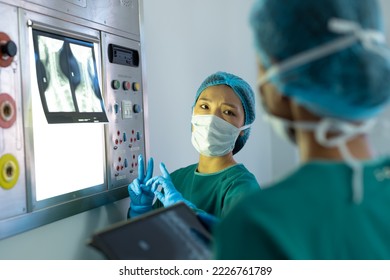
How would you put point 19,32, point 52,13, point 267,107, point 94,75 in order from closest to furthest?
point 267,107 < point 19,32 < point 52,13 < point 94,75

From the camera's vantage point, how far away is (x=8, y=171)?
1181mm

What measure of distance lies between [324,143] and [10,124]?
88 centimetres

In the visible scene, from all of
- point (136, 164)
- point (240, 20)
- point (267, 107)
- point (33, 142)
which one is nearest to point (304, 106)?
point (267, 107)

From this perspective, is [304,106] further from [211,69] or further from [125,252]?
[211,69]

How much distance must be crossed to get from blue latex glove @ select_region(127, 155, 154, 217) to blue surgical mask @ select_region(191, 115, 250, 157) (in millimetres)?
219

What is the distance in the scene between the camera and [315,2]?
26.3 inches

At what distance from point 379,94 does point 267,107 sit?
7.3 inches

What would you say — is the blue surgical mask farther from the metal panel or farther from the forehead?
the metal panel

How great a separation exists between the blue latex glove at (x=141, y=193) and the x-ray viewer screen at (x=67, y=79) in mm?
266

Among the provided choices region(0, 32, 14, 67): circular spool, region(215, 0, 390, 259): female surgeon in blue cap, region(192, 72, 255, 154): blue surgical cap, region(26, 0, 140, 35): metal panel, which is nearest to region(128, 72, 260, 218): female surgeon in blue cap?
region(192, 72, 255, 154): blue surgical cap

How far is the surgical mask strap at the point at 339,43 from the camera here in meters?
0.66

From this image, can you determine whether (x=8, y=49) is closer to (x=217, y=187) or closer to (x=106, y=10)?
(x=106, y=10)

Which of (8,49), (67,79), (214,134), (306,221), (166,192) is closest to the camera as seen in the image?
(306,221)

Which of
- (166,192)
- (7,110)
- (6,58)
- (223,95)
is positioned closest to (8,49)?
(6,58)
